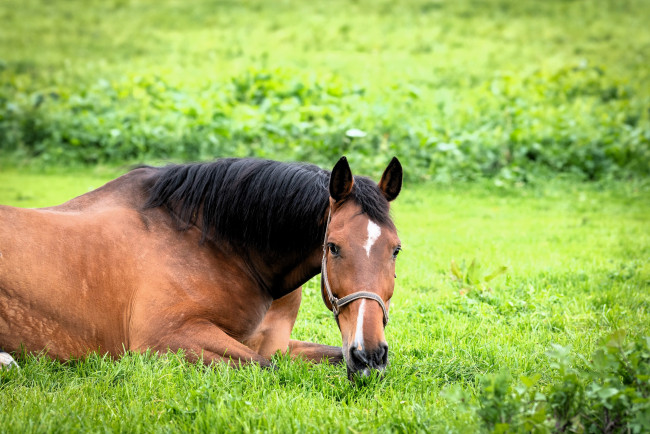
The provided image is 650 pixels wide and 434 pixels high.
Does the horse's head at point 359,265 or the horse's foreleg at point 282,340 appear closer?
the horse's head at point 359,265

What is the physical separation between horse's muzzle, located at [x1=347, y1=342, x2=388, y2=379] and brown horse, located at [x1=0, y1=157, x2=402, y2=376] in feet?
0.29

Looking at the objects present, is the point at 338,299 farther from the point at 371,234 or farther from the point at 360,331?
the point at 371,234

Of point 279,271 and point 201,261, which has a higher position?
point 201,261

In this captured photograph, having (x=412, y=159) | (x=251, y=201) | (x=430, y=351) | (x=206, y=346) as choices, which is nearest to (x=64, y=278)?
(x=206, y=346)

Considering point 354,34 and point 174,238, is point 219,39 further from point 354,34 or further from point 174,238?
point 174,238

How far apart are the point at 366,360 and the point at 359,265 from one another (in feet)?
1.73

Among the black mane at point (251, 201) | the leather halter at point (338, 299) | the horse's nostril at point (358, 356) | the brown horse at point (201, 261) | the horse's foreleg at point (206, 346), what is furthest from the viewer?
the black mane at point (251, 201)

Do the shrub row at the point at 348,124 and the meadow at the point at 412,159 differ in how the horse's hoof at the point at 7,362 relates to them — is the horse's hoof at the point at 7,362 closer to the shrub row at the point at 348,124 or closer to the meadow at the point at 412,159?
the meadow at the point at 412,159

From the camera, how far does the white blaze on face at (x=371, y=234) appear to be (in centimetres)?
336

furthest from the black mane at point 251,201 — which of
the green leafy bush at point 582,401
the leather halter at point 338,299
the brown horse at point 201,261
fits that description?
the green leafy bush at point 582,401

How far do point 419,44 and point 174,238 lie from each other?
16598 millimetres

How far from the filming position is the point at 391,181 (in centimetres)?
371

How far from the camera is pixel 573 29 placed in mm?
19781

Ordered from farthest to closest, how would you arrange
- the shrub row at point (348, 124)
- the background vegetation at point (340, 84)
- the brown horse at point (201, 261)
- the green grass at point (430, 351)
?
1. the background vegetation at point (340, 84)
2. the shrub row at point (348, 124)
3. the brown horse at point (201, 261)
4. the green grass at point (430, 351)
